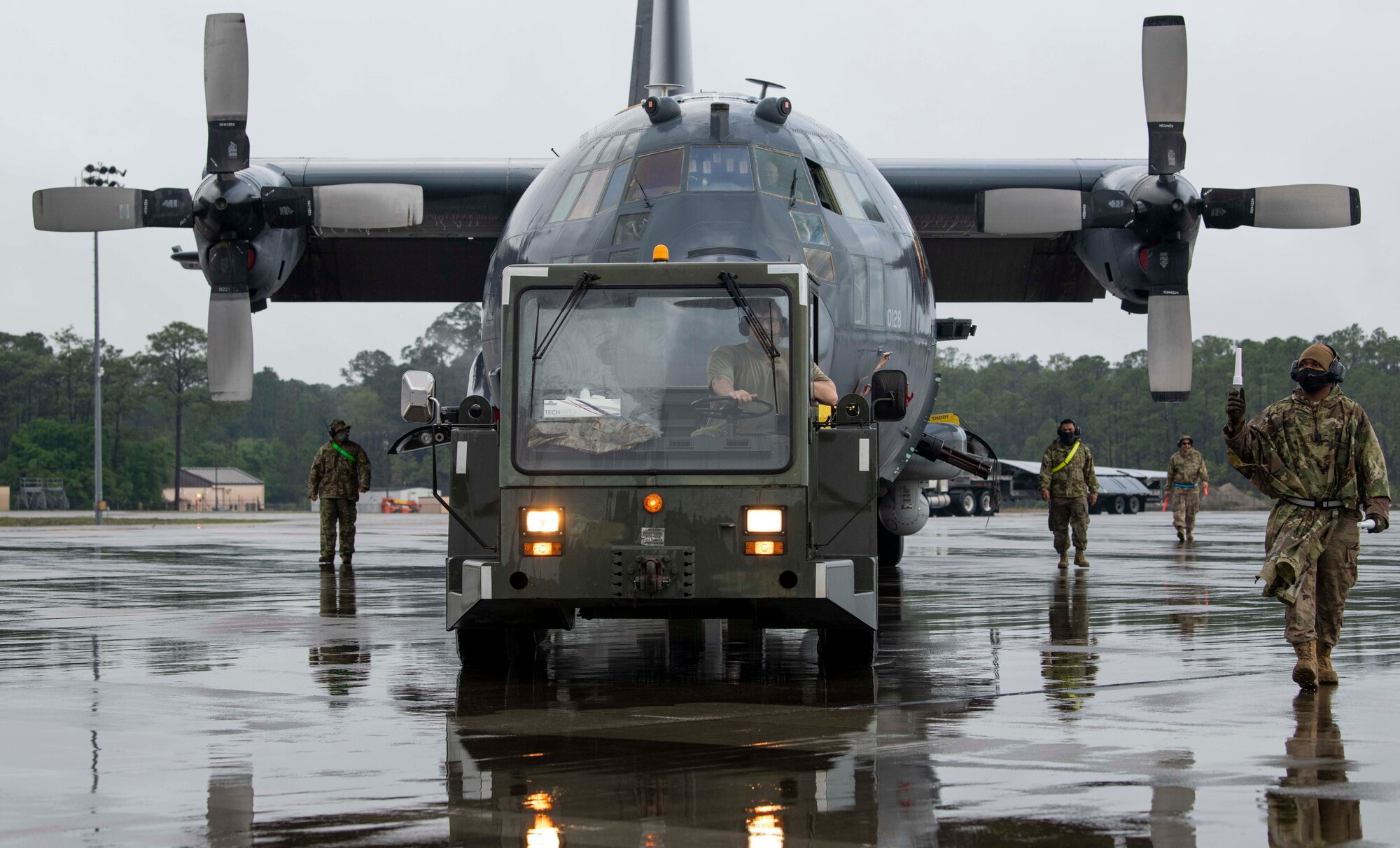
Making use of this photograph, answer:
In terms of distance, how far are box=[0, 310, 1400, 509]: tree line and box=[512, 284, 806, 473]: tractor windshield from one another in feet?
193

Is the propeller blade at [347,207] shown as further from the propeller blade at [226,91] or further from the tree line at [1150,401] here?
the tree line at [1150,401]

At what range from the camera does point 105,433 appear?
90312 millimetres

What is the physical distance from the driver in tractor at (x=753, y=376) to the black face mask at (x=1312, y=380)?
2611 mm

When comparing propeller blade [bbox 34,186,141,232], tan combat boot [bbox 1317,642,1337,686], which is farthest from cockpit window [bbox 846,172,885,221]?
propeller blade [bbox 34,186,141,232]

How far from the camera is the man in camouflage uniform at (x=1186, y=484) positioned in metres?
25.0

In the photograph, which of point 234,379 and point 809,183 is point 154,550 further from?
point 809,183

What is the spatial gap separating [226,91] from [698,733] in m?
11.1

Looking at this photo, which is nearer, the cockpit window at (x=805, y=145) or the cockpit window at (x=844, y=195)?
the cockpit window at (x=844, y=195)

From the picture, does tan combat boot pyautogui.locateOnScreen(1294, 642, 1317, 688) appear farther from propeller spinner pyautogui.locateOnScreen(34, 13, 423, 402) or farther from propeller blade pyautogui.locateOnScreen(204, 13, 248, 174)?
propeller blade pyautogui.locateOnScreen(204, 13, 248, 174)

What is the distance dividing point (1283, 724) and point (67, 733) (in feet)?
16.5

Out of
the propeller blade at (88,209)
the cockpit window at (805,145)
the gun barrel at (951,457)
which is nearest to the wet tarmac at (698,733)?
the gun barrel at (951,457)

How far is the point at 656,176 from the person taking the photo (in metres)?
11.3

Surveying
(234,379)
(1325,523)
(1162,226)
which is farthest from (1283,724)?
(234,379)

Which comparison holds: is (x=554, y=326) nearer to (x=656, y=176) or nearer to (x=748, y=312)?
(x=748, y=312)
